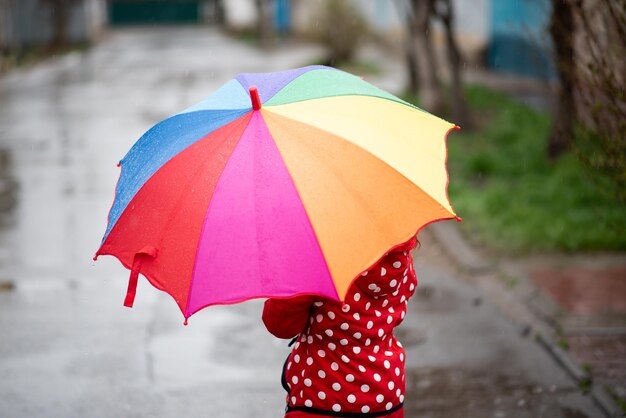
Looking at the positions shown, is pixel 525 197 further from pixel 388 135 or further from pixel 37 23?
pixel 37 23

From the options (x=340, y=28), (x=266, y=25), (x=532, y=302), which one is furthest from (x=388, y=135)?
(x=266, y=25)

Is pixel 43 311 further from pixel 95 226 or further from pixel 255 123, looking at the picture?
pixel 255 123

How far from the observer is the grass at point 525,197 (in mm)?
8039

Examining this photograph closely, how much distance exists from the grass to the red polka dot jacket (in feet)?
8.53

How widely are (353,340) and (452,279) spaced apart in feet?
15.0

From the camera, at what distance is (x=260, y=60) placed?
102 feet

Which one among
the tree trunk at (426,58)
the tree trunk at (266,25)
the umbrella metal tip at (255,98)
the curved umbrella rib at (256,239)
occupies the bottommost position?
the tree trunk at (266,25)

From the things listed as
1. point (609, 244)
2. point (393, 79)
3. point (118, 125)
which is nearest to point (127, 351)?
point (609, 244)

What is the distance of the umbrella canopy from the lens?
2.62m

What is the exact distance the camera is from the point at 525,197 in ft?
30.8

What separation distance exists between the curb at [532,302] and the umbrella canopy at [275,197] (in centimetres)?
262

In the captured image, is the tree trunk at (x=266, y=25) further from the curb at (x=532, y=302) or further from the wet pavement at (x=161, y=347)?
the curb at (x=532, y=302)

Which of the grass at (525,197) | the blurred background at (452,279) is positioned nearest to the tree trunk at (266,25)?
the blurred background at (452,279)

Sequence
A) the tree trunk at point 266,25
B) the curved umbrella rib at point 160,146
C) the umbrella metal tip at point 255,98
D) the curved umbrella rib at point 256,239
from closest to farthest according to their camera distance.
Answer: the curved umbrella rib at point 256,239 → the umbrella metal tip at point 255,98 → the curved umbrella rib at point 160,146 → the tree trunk at point 266,25
